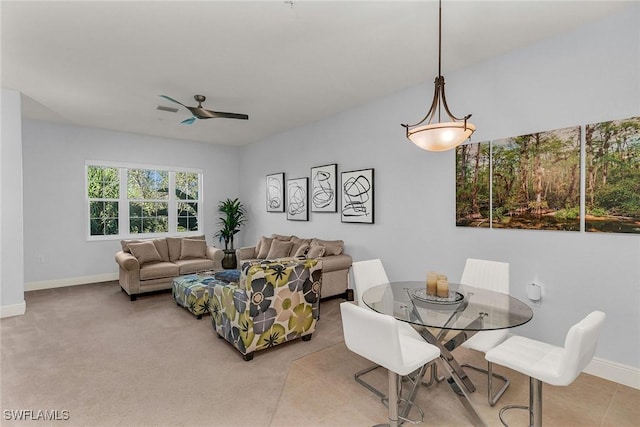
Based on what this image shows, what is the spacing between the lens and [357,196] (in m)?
4.87

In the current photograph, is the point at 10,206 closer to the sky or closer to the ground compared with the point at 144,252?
closer to the sky

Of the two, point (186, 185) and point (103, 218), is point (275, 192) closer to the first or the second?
point (186, 185)

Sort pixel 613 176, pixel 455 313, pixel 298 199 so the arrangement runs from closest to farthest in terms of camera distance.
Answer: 1. pixel 455 313
2. pixel 613 176
3. pixel 298 199

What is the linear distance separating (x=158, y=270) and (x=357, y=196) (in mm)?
3344

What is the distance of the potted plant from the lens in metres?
7.11

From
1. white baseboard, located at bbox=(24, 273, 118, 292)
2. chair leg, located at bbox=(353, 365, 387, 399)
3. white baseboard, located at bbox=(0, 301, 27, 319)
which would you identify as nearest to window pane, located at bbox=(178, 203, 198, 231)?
white baseboard, located at bbox=(24, 273, 118, 292)

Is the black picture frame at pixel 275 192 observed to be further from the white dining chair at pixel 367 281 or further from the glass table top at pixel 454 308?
the glass table top at pixel 454 308

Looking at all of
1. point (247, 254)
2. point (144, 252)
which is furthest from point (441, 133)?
point (144, 252)

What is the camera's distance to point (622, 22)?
260 cm

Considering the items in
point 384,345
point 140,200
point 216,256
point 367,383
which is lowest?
point 367,383

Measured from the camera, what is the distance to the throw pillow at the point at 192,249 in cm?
593

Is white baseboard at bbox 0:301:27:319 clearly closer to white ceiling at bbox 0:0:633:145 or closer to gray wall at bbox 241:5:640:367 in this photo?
white ceiling at bbox 0:0:633:145

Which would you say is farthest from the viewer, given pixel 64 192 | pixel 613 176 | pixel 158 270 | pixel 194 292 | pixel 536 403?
pixel 64 192

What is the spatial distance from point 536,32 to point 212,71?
321cm
